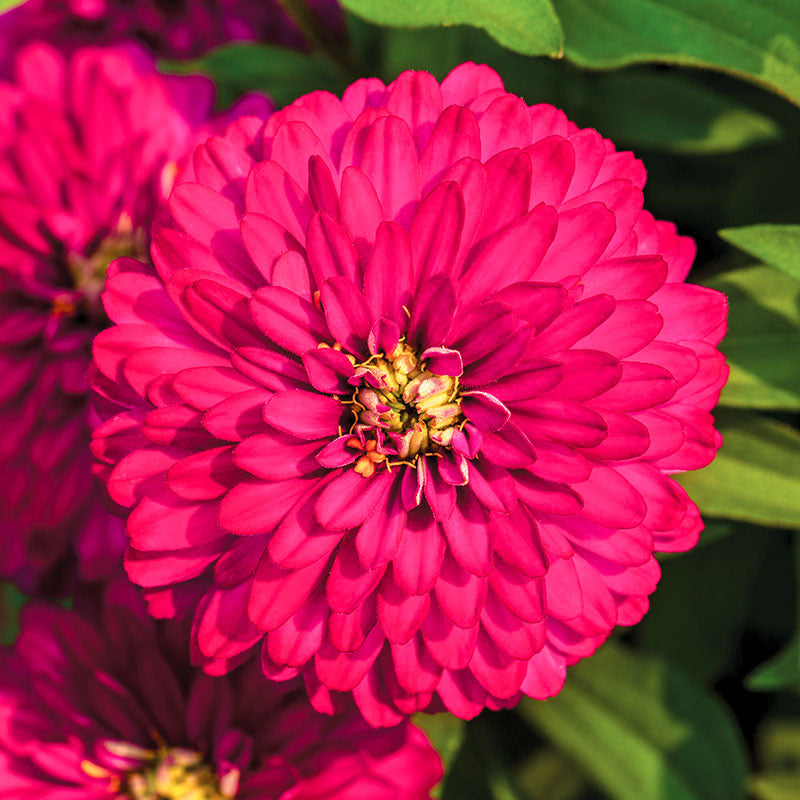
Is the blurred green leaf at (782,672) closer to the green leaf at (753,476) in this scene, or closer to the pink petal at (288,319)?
the green leaf at (753,476)

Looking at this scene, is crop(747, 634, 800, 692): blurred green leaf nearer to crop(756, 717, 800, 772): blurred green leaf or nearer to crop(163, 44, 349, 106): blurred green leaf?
crop(756, 717, 800, 772): blurred green leaf

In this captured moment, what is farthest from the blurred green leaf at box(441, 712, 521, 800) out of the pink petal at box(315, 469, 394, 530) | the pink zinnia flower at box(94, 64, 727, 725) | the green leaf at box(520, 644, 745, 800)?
the pink petal at box(315, 469, 394, 530)

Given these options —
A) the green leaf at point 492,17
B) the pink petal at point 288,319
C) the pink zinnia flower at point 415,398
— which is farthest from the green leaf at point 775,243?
the pink petal at point 288,319

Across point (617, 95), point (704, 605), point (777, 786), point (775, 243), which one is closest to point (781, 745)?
point (777, 786)

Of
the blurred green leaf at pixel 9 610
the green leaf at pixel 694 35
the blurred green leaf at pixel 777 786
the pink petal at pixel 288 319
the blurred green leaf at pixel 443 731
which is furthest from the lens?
the blurred green leaf at pixel 9 610

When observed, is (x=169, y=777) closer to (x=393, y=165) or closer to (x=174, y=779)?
(x=174, y=779)

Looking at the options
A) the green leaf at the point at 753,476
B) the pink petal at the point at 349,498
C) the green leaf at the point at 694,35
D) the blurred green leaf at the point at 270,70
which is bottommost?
the green leaf at the point at 753,476

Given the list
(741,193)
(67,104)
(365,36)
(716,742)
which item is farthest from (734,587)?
(67,104)
